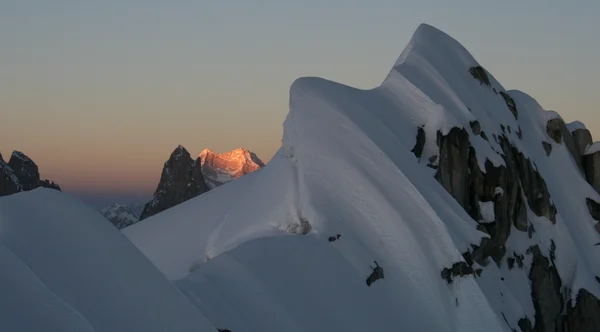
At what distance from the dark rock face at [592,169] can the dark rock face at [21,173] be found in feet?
314

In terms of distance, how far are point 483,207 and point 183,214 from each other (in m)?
16.6

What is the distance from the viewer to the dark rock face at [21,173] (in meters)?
124

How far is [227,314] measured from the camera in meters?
23.1

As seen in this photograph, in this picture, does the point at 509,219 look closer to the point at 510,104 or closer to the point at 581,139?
the point at 510,104

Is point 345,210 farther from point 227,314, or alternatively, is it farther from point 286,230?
point 227,314

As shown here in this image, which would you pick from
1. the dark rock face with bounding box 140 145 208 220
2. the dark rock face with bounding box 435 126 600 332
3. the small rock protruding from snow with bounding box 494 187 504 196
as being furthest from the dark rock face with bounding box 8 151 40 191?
the small rock protruding from snow with bounding box 494 187 504 196

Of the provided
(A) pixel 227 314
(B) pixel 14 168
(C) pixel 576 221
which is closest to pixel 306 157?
(A) pixel 227 314

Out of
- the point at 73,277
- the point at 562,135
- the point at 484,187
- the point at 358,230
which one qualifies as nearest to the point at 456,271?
the point at 358,230

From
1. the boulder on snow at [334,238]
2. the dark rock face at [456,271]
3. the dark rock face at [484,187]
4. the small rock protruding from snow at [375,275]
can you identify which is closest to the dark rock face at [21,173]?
the dark rock face at [484,187]

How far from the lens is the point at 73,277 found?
48.8 feet

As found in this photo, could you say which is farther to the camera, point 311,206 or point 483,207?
point 483,207

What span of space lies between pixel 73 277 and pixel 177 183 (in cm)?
16636

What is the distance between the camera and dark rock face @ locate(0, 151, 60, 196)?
12362cm

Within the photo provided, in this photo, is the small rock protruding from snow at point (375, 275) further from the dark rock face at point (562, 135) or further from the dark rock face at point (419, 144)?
the dark rock face at point (562, 135)
